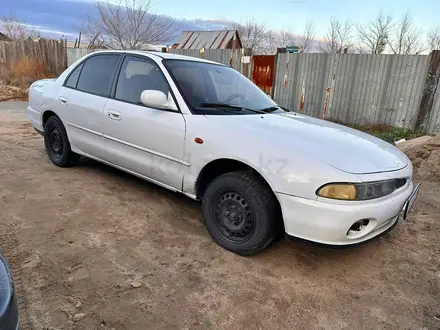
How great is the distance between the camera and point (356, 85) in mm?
8453

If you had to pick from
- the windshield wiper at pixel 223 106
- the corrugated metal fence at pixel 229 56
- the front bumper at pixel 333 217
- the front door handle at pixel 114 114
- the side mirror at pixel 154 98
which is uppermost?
the corrugated metal fence at pixel 229 56

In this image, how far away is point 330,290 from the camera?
2607 millimetres

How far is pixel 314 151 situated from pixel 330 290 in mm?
1065

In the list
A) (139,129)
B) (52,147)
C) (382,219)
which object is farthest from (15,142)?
(382,219)

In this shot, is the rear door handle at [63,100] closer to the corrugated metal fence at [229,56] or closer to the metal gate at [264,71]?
the metal gate at [264,71]

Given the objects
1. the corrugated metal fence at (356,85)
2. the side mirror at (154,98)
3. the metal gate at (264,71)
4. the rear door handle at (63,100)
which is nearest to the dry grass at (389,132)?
the corrugated metal fence at (356,85)

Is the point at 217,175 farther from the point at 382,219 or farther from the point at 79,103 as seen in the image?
the point at 79,103

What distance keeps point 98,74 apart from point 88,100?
353mm

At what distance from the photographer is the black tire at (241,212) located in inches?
106

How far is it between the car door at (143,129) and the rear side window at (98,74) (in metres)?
0.19

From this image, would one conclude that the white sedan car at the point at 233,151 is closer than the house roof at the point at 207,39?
Yes

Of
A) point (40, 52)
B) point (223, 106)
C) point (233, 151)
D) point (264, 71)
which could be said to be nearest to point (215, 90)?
point (223, 106)

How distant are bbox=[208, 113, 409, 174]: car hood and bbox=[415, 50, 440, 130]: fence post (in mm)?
5476

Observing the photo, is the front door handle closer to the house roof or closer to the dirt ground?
the dirt ground
